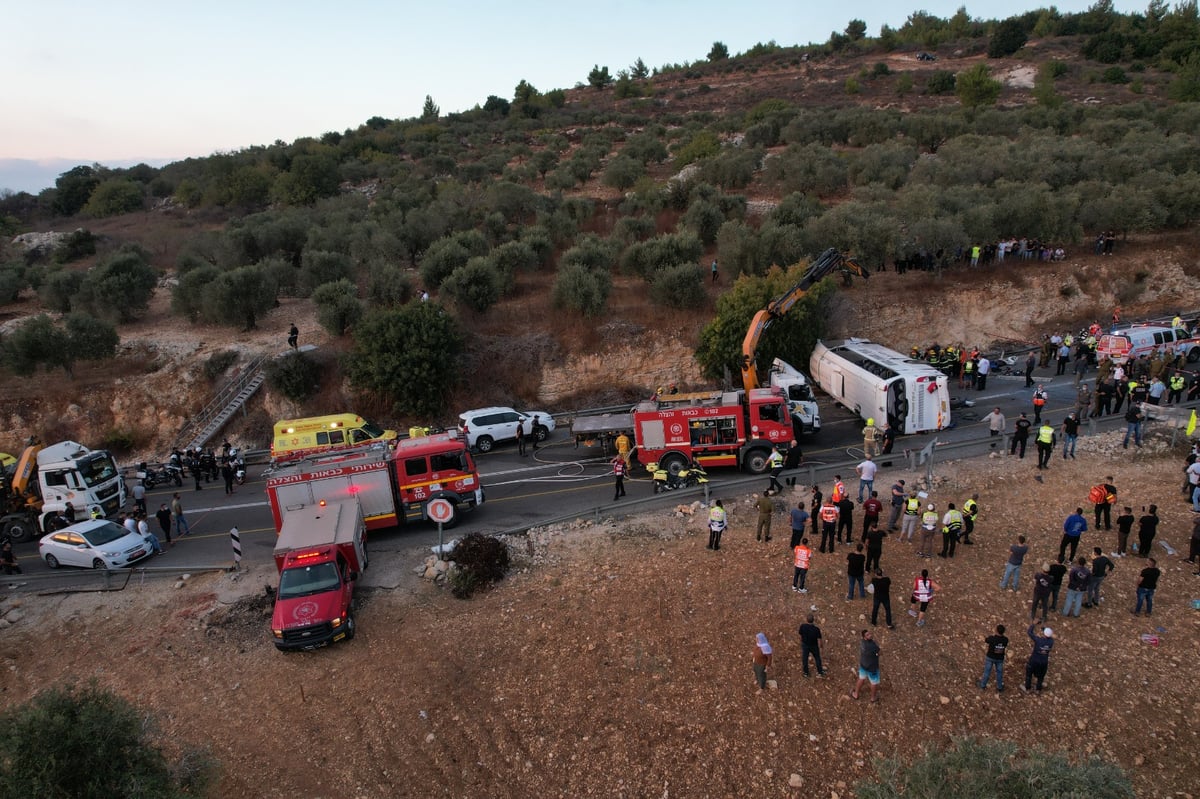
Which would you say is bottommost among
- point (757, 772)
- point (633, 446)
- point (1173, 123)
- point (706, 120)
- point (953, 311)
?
point (757, 772)

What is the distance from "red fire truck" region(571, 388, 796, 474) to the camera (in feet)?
68.6

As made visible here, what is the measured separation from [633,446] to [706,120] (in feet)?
190

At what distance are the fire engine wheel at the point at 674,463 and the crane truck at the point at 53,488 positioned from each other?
1803cm

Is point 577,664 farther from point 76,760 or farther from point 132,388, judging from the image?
point 132,388

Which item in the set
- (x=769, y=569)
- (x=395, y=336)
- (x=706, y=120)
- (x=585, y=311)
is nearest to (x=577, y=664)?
(x=769, y=569)

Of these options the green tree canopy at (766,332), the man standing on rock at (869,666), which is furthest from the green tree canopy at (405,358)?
the man standing on rock at (869,666)

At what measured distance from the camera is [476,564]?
52.9 ft

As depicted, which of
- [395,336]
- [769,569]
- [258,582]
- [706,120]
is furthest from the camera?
[706,120]

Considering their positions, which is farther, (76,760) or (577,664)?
(577,664)

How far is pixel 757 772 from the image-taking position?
10.4 m

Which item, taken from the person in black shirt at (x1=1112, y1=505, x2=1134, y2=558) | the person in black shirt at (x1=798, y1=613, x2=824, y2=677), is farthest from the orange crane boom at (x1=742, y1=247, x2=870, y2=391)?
the person in black shirt at (x1=798, y1=613, x2=824, y2=677)

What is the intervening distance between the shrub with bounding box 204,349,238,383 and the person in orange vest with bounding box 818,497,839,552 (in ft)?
89.4

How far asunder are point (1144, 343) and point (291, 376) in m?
35.2

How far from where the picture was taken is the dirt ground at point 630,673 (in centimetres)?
1073
